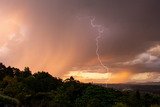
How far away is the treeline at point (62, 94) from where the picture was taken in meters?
74.8

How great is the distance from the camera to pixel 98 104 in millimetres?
75812

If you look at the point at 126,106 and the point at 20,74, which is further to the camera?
the point at 20,74

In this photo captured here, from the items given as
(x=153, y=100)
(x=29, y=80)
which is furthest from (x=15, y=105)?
(x=153, y=100)

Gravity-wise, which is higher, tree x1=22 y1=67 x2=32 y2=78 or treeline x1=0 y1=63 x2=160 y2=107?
tree x1=22 y1=67 x2=32 y2=78

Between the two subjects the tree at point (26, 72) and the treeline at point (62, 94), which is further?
the tree at point (26, 72)

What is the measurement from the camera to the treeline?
2943 inches

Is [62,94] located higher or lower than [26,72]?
lower

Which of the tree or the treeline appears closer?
the treeline

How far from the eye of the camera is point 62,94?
7888 centimetres

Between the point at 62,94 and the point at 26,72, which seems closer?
the point at 62,94

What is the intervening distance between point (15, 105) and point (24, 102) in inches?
563

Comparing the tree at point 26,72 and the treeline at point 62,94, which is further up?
the tree at point 26,72

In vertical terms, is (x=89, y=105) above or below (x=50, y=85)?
below

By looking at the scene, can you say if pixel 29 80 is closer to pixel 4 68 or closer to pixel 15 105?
pixel 4 68
